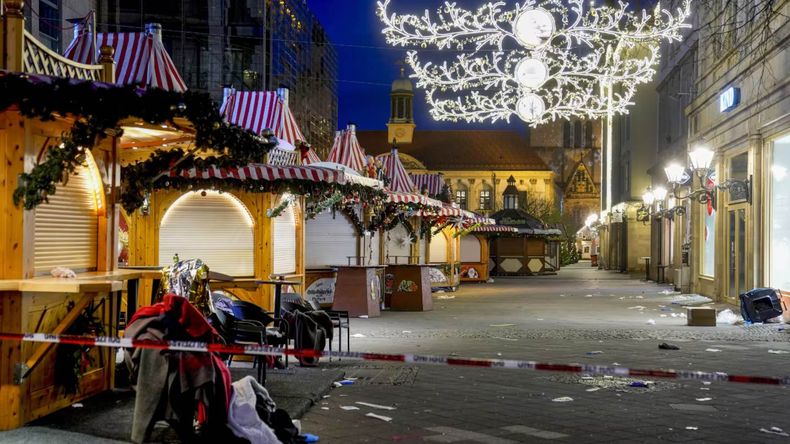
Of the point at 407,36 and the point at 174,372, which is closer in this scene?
the point at 174,372

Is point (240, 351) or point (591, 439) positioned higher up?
point (240, 351)

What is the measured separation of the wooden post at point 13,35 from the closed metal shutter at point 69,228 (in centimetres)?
134

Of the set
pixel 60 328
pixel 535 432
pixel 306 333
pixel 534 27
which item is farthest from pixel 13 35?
pixel 534 27

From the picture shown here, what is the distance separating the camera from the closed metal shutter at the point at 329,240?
21312mm

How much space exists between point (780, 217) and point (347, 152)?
11769 millimetres

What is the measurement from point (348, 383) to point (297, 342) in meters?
1.36

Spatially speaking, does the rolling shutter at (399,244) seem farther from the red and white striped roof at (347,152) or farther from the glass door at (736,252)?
the glass door at (736,252)

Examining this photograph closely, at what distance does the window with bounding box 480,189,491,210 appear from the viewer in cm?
10016

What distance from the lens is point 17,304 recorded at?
759cm

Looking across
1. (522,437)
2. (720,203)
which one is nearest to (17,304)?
(522,437)

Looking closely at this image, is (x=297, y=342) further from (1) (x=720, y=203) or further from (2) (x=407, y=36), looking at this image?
(1) (x=720, y=203)

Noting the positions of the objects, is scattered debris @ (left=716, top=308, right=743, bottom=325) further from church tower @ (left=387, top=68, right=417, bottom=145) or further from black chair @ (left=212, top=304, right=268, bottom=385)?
church tower @ (left=387, top=68, right=417, bottom=145)

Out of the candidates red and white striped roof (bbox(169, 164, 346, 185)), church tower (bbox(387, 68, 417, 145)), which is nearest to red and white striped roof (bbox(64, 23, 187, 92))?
red and white striped roof (bbox(169, 164, 346, 185))

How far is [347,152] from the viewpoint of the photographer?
26.4 metres
